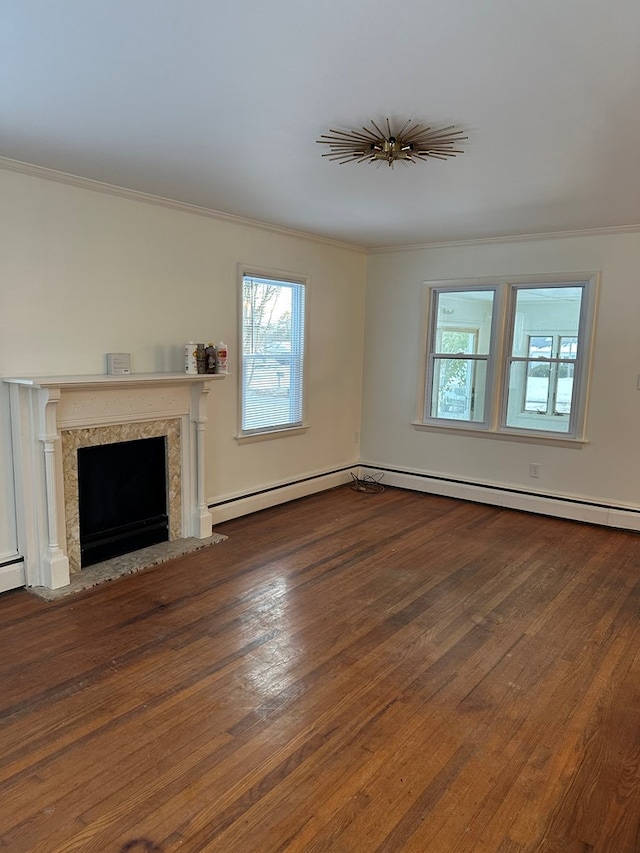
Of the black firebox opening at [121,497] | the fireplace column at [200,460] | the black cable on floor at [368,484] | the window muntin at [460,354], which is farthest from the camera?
the black cable on floor at [368,484]

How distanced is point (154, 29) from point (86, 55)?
337 millimetres

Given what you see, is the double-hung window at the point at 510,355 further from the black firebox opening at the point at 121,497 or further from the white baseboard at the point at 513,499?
the black firebox opening at the point at 121,497

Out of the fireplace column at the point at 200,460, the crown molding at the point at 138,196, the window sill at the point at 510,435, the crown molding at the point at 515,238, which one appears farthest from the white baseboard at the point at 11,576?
the crown molding at the point at 515,238

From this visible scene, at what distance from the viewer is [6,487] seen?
337 cm

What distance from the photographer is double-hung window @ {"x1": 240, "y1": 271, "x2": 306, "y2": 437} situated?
4.83 m

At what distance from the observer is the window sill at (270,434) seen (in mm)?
4887

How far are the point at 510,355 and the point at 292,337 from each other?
2.04 metres

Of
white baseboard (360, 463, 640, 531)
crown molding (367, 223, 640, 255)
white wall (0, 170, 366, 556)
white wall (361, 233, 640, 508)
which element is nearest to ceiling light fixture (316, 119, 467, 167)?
white wall (0, 170, 366, 556)

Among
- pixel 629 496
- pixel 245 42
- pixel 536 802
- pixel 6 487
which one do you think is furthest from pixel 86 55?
pixel 629 496

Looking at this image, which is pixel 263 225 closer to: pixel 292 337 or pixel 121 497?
pixel 292 337

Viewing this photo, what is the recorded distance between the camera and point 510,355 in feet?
17.2

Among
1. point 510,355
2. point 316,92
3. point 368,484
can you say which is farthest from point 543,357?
point 316,92

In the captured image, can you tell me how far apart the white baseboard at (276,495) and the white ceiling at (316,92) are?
2487 millimetres

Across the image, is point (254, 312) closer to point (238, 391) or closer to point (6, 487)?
point (238, 391)
